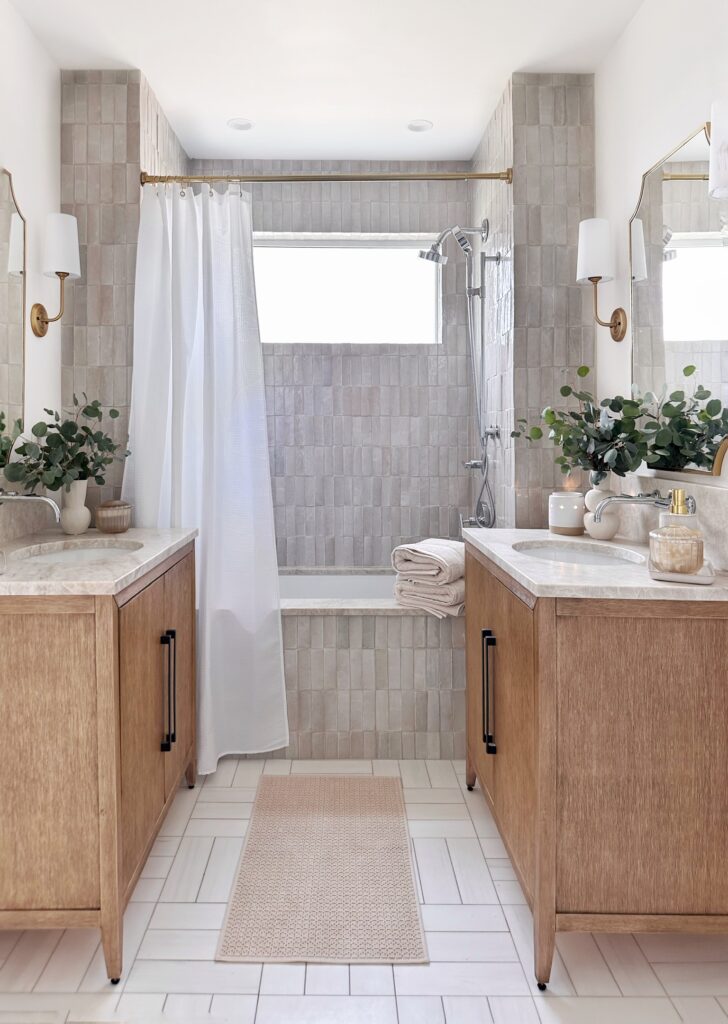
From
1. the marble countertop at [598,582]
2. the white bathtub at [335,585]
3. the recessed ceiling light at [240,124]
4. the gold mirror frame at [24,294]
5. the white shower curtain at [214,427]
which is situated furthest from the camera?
the white bathtub at [335,585]

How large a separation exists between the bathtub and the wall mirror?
44.6 inches

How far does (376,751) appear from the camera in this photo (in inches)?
111

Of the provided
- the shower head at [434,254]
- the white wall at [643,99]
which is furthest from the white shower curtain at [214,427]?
the white wall at [643,99]

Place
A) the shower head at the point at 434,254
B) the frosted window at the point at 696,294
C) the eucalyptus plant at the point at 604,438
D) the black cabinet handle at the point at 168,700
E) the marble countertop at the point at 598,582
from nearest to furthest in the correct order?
the marble countertop at the point at 598,582, the frosted window at the point at 696,294, the black cabinet handle at the point at 168,700, the eucalyptus plant at the point at 604,438, the shower head at the point at 434,254

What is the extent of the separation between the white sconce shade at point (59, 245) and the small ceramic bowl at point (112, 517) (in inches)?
30.6

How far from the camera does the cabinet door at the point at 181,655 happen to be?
7.25ft

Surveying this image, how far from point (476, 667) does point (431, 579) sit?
456 millimetres

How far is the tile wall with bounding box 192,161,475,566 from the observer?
3939mm

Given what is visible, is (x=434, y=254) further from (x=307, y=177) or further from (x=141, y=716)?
(x=141, y=716)

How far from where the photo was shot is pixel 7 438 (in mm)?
2242

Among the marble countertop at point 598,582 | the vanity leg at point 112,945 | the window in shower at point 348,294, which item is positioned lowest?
the vanity leg at point 112,945

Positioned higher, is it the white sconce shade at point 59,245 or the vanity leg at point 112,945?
the white sconce shade at point 59,245

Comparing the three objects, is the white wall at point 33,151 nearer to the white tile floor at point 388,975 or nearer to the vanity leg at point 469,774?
the white tile floor at point 388,975

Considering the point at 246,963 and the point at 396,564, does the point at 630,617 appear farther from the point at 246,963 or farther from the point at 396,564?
the point at 396,564
